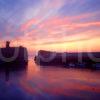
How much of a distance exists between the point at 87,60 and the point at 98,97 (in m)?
41.7

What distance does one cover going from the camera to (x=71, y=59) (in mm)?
68625

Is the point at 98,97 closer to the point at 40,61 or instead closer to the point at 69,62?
the point at 69,62

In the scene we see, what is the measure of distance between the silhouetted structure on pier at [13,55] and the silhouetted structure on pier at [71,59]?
1046 centimetres

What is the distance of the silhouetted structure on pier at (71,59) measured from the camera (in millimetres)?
60216

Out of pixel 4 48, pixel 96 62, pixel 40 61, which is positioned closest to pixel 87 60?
pixel 96 62

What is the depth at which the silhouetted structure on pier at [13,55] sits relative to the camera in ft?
199

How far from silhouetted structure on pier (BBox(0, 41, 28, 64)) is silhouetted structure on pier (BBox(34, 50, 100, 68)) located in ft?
34.3

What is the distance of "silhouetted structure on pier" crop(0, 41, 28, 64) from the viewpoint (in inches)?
2384

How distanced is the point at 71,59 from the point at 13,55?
67.9 ft

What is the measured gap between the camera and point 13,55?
61.9 metres

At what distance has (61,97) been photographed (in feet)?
68.7

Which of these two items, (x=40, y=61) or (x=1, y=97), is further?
(x=40, y=61)

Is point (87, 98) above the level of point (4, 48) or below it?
below

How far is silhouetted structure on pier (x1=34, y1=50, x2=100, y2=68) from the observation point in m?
60.2
